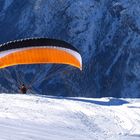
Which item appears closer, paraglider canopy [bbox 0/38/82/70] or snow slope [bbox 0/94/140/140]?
snow slope [bbox 0/94/140/140]

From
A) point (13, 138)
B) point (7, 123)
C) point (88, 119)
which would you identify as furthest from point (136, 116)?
point (13, 138)

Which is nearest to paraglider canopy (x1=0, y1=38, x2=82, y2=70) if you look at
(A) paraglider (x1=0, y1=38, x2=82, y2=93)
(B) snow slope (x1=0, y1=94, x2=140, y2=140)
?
(A) paraglider (x1=0, y1=38, x2=82, y2=93)

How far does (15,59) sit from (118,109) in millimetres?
7714

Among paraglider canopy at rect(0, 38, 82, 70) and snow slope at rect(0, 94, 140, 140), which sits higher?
paraglider canopy at rect(0, 38, 82, 70)

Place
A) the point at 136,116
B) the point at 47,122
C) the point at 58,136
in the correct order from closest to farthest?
the point at 58,136 → the point at 47,122 → the point at 136,116

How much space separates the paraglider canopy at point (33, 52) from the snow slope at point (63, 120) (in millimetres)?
5072

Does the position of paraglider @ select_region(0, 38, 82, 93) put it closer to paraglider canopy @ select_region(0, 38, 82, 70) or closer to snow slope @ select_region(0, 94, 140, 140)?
paraglider canopy @ select_region(0, 38, 82, 70)

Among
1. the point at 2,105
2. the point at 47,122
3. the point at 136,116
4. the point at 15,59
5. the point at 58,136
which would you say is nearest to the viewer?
the point at 58,136

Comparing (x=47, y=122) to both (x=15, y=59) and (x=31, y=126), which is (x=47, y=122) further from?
(x=15, y=59)

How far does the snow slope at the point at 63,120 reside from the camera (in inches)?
859

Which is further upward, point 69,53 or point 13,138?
point 69,53

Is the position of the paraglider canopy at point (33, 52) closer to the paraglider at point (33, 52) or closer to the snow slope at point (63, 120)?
the paraglider at point (33, 52)

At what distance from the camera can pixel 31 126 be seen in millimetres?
22719

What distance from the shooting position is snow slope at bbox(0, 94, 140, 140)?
71.6 feet
